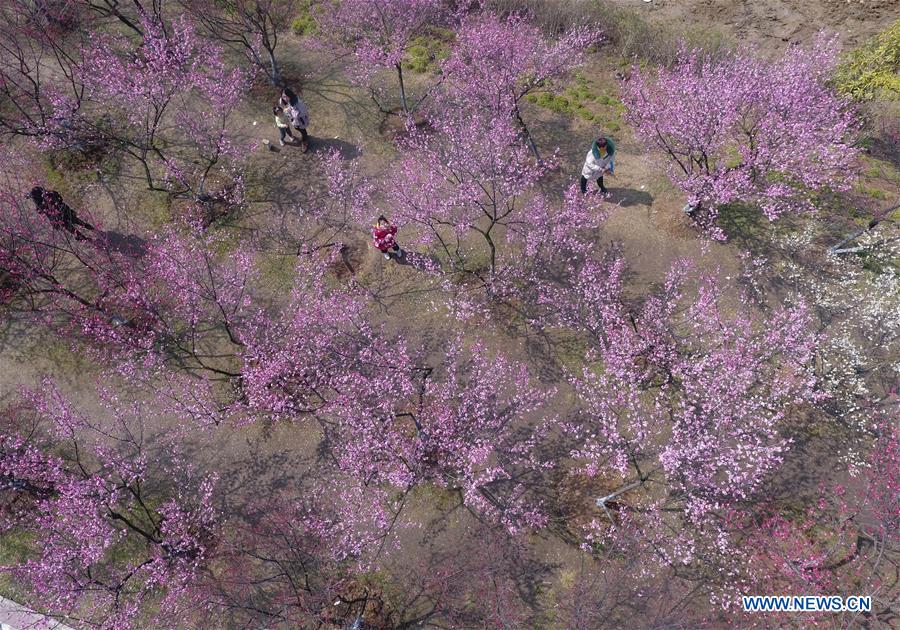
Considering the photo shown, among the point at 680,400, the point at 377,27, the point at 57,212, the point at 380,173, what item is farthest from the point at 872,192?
the point at 57,212

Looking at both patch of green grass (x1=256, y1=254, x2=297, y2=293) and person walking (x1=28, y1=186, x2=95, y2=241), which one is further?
patch of green grass (x1=256, y1=254, x2=297, y2=293)

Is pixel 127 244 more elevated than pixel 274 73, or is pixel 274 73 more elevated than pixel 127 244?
pixel 274 73

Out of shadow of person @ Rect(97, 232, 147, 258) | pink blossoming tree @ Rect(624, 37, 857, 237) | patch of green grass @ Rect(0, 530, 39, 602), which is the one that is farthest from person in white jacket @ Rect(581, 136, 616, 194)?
patch of green grass @ Rect(0, 530, 39, 602)

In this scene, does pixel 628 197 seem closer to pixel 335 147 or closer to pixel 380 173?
pixel 380 173

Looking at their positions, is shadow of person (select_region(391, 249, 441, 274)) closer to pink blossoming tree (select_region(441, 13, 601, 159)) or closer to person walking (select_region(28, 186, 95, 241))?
pink blossoming tree (select_region(441, 13, 601, 159))

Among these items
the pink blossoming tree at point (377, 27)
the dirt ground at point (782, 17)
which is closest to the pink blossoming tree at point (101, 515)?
the pink blossoming tree at point (377, 27)

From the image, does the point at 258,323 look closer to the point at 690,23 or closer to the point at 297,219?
the point at 297,219

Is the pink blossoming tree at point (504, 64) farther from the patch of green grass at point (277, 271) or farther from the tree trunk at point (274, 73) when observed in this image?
the patch of green grass at point (277, 271)
